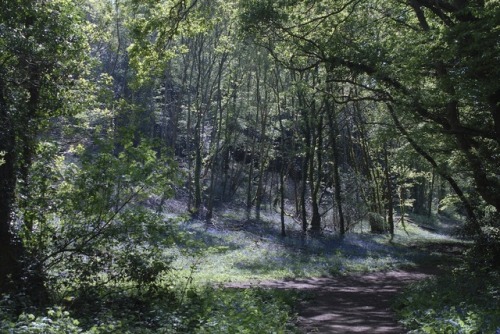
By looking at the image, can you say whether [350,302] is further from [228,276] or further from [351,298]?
[228,276]

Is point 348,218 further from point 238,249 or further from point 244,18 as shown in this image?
point 244,18

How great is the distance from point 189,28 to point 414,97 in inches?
249

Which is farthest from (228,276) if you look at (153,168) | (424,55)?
(424,55)

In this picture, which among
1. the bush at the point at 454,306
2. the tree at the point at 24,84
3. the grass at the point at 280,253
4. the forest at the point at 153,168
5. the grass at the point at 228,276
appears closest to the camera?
the bush at the point at 454,306

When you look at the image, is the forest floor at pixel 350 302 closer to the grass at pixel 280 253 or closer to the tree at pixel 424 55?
the grass at pixel 280 253

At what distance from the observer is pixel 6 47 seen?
26.5ft

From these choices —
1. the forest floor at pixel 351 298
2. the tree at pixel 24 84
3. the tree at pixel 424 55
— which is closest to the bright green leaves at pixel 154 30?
the tree at pixel 24 84

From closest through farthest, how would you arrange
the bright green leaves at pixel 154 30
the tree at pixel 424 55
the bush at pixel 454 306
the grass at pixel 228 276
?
the bush at pixel 454 306 → the grass at pixel 228 276 → the tree at pixel 424 55 → the bright green leaves at pixel 154 30

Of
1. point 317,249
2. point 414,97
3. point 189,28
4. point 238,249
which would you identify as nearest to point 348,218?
point 317,249

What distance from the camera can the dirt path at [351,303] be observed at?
8.70m

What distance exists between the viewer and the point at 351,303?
11.5 metres

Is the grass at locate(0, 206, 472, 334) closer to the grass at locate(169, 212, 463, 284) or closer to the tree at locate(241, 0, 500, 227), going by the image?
the grass at locate(169, 212, 463, 284)

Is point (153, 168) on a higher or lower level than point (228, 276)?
higher

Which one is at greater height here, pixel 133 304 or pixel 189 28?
pixel 189 28
